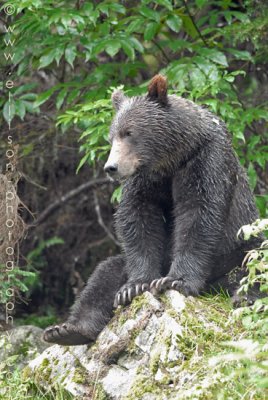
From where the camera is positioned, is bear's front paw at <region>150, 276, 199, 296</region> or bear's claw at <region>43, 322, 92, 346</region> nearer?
bear's front paw at <region>150, 276, 199, 296</region>

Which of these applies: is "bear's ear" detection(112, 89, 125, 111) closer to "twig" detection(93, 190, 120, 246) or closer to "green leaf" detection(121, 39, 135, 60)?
"green leaf" detection(121, 39, 135, 60)

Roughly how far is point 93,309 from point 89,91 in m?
2.47

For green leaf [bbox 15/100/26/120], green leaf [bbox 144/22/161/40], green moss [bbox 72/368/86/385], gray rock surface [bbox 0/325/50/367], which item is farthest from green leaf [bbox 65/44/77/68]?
green moss [bbox 72/368/86/385]

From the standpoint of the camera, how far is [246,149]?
8.46 m

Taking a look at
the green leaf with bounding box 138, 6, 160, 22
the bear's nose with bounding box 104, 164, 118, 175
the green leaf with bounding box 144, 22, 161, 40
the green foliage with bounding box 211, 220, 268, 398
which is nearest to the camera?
the green foliage with bounding box 211, 220, 268, 398

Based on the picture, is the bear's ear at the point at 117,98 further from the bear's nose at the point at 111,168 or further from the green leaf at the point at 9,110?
the green leaf at the point at 9,110

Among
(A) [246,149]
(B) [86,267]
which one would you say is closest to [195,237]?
(A) [246,149]

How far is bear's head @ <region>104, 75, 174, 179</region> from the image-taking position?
6.39 metres

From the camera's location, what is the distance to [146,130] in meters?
6.46

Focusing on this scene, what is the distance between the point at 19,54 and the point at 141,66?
1159 mm

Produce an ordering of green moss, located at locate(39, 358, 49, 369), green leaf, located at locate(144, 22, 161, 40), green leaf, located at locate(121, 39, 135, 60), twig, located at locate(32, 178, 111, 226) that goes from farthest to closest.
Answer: twig, located at locate(32, 178, 111, 226) → green leaf, located at locate(144, 22, 161, 40) → green leaf, located at locate(121, 39, 135, 60) → green moss, located at locate(39, 358, 49, 369)

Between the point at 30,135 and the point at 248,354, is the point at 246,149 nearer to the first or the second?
the point at 30,135

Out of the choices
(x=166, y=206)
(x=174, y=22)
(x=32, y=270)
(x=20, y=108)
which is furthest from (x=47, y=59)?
(x=32, y=270)

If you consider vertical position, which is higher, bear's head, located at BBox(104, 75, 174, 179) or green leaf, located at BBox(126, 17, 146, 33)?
green leaf, located at BBox(126, 17, 146, 33)
